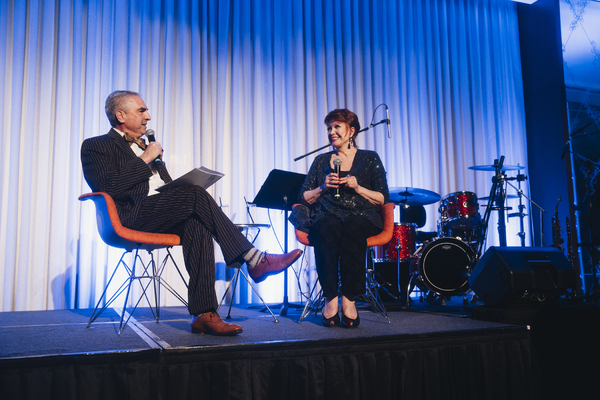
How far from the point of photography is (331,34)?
16.5 feet

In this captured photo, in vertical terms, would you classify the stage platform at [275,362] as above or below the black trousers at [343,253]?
below

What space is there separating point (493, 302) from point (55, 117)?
368 centimetres

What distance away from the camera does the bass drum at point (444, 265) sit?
3.67 meters

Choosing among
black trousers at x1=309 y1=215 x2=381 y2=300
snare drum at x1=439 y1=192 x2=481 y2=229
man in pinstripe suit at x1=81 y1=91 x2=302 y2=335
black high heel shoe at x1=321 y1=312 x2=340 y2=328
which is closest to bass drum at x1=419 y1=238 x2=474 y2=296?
snare drum at x1=439 y1=192 x2=481 y2=229

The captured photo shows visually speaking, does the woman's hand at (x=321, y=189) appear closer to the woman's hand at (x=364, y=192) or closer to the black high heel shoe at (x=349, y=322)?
the woman's hand at (x=364, y=192)

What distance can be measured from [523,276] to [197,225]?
176 cm

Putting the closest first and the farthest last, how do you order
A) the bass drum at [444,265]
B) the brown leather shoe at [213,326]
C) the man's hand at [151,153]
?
the brown leather shoe at [213,326], the man's hand at [151,153], the bass drum at [444,265]

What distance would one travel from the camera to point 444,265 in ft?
12.2

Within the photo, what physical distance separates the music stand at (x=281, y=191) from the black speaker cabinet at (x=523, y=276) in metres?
1.26

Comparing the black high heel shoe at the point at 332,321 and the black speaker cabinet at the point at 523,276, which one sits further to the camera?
the black speaker cabinet at the point at 523,276

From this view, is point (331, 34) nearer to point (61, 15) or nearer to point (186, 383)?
point (61, 15)

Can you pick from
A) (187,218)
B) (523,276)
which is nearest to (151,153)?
(187,218)

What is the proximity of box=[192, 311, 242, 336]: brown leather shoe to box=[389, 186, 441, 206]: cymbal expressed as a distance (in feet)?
7.14

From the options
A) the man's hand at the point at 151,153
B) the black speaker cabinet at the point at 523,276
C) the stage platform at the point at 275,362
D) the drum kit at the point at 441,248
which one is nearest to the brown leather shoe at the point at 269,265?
the stage platform at the point at 275,362
